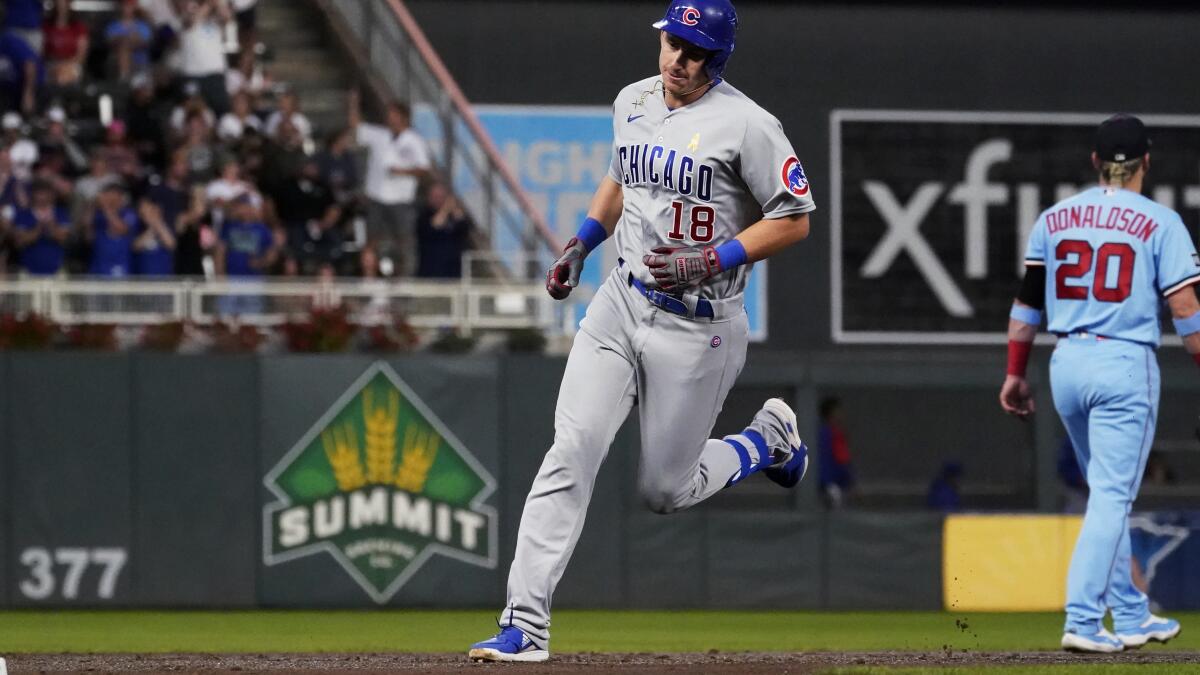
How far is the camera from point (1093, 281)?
316 inches

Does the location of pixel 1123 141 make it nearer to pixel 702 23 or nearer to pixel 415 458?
pixel 702 23

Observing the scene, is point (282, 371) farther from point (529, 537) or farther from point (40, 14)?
point (529, 537)

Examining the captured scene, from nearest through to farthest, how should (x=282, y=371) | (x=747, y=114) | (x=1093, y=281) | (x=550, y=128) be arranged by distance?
(x=747, y=114) → (x=1093, y=281) → (x=282, y=371) → (x=550, y=128)

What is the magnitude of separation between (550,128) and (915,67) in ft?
12.6

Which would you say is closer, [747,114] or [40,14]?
[747,114]

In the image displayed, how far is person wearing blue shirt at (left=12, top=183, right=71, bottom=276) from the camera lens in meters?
14.3

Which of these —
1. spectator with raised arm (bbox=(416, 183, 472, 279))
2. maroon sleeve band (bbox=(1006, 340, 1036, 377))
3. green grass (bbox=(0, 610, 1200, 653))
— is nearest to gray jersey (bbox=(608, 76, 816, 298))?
maroon sleeve band (bbox=(1006, 340, 1036, 377))

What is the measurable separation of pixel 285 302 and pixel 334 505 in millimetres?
1554

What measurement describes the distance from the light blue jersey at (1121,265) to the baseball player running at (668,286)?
6.01 ft

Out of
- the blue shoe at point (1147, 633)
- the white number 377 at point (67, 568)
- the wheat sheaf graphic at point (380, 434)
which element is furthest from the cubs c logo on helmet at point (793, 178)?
the white number 377 at point (67, 568)

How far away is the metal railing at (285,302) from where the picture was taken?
13.9 m

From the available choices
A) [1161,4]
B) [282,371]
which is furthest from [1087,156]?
[282,371]

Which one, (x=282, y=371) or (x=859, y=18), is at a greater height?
(x=859, y=18)

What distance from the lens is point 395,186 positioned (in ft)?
51.5
